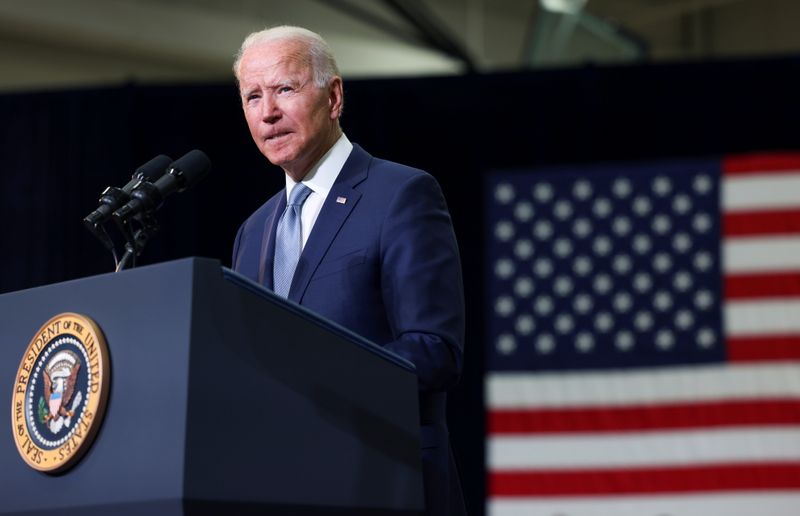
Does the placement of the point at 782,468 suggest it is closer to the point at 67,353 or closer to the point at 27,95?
the point at 27,95

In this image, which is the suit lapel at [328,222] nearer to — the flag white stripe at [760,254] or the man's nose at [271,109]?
the man's nose at [271,109]

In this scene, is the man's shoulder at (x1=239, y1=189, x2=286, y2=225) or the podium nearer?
the podium

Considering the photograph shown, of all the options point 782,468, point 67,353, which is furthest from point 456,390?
point 67,353

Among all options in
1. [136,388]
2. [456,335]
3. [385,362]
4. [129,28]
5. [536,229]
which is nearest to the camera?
[136,388]

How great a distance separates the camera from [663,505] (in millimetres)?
5246

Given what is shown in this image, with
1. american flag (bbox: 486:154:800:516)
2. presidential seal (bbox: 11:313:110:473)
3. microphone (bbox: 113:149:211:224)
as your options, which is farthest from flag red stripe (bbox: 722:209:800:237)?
presidential seal (bbox: 11:313:110:473)

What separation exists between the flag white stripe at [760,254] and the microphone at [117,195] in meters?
4.02

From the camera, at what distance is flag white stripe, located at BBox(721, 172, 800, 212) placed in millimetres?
5375

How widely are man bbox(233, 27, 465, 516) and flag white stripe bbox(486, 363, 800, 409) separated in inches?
143

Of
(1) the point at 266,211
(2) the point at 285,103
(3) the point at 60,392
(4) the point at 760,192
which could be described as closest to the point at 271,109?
(2) the point at 285,103

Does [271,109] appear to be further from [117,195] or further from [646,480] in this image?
[646,480]

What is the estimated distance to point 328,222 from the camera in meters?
1.76

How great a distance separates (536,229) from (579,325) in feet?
1.52

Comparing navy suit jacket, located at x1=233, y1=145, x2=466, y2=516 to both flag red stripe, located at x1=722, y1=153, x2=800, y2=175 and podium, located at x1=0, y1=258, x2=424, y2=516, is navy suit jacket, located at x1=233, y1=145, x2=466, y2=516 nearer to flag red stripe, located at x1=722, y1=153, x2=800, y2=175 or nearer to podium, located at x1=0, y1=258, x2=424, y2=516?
podium, located at x1=0, y1=258, x2=424, y2=516
